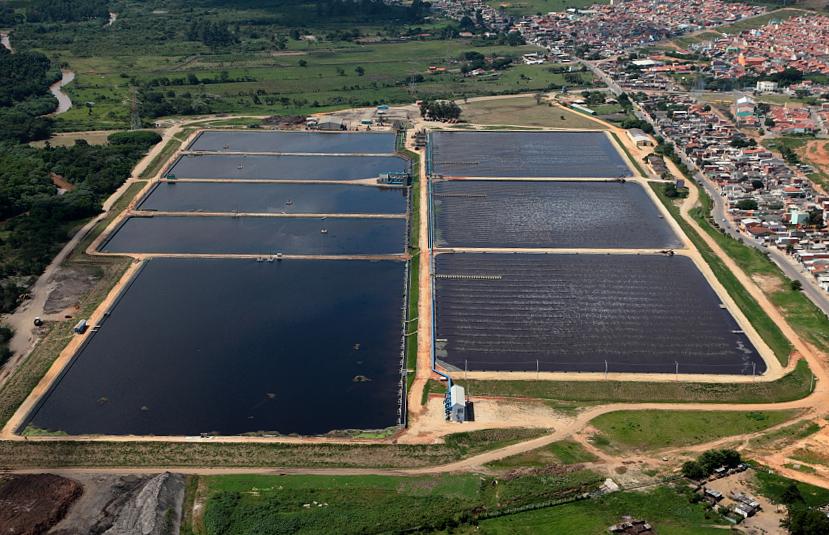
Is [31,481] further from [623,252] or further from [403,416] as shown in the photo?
[623,252]

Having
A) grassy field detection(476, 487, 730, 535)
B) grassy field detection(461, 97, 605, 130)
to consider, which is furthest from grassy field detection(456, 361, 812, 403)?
grassy field detection(461, 97, 605, 130)

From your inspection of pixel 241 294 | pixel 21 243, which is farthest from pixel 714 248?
pixel 21 243

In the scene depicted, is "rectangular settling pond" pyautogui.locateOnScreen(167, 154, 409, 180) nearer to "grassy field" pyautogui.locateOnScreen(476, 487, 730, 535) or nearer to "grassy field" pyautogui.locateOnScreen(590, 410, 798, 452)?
"grassy field" pyautogui.locateOnScreen(590, 410, 798, 452)

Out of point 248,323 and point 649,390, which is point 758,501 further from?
point 248,323

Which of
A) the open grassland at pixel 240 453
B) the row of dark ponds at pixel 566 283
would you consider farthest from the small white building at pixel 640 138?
the open grassland at pixel 240 453

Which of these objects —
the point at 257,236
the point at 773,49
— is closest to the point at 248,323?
the point at 257,236

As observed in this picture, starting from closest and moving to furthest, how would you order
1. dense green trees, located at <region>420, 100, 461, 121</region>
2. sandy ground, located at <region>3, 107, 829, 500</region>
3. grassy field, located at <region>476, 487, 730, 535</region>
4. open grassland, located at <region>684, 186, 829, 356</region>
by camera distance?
grassy field, located at <region>476, 487, 730, 535</region>
sandy ground, located at <region>3, 107, 829, 500</region>
open grassland, located at <region>684, 186, 829, 356</region>
dense green trees, located at <region>420, 100, 461, 121</region>
